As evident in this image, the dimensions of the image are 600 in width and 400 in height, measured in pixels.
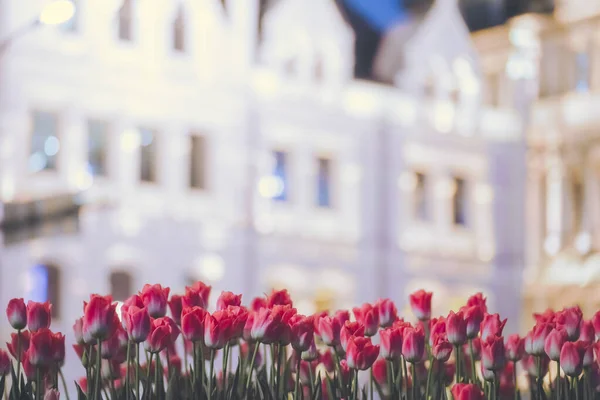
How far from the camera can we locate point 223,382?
8.77 feet

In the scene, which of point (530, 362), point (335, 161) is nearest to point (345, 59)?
point (335, 161)

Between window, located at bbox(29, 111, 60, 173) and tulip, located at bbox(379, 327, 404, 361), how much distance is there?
38.9ft

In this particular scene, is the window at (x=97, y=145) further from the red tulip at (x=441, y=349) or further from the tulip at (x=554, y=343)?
the tulip at (x=554, y=343)

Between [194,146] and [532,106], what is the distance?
7.11 meters

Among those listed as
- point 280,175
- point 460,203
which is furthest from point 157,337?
point 460,203

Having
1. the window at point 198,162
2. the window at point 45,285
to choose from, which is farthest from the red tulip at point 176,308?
the window at point 198,162

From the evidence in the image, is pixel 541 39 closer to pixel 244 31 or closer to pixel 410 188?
pixel 410 188

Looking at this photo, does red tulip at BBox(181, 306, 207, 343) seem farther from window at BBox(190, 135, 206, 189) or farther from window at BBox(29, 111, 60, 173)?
window at BBox(190, 135, 206, 189)

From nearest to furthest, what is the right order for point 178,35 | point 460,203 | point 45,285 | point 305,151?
point 45,285 → point 178,35 → point 305,151 → point 460,203

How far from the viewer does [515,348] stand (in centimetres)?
306

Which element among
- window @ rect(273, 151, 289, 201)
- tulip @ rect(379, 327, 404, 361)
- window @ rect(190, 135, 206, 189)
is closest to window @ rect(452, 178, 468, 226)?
window @ rect(273, 151, 289, 201)

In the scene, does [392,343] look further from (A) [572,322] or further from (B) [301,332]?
(A) [572,322]

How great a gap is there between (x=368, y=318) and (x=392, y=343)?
281mm

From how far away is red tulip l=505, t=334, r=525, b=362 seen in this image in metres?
3.05
